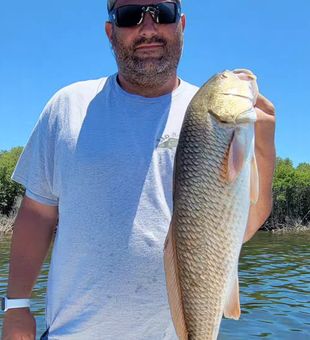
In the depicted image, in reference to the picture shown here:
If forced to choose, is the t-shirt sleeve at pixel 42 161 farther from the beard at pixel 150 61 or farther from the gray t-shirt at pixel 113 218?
the beard at pixel 150 61

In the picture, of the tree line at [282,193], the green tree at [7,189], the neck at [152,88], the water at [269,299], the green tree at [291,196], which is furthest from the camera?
the green tree at [291,196]

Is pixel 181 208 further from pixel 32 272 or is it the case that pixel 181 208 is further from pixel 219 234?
pixel 32 272

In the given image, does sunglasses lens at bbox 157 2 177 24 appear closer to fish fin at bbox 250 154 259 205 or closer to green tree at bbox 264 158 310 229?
fish fin at bbox 250 154 259 205

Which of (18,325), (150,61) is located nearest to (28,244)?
(18,325)

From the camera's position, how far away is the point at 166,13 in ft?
9.91

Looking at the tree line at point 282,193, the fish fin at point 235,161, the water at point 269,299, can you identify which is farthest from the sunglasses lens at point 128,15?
the tree line at point 282,193

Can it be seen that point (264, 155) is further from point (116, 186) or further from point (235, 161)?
point (116, 186)

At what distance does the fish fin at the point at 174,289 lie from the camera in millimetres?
2389

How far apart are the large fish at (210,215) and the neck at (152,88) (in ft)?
2.54

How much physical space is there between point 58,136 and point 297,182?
215ft

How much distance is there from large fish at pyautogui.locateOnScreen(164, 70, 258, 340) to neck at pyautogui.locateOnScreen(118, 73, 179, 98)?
2.54ft

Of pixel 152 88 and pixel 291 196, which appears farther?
pixel 291 196

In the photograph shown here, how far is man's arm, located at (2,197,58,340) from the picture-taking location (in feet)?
10.7

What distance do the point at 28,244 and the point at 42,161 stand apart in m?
0.52
